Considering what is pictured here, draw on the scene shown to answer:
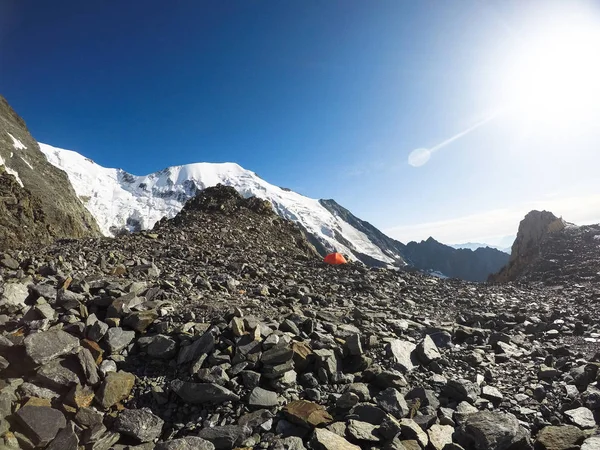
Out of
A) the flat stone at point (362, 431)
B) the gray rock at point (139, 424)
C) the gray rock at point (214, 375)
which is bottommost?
the gray rock at point (139, 424)

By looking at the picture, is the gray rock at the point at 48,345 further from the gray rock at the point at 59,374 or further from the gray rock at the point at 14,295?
the gray rock at the point at 14,295

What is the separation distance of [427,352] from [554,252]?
2826 cm

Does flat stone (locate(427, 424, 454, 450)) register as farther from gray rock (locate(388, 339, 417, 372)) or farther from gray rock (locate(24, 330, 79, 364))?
gray rock (locate(24, 330, 79, 364))

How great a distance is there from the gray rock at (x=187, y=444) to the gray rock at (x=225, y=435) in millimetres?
113

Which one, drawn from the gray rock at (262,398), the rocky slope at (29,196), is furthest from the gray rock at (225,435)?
the rocky slope at (29,196)

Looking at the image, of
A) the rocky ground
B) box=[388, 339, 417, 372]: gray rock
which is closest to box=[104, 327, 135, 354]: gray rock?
the rocky ground

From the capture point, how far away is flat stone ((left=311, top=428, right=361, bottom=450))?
532cm

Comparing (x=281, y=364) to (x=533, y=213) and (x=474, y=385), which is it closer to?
(x=474, y=385)

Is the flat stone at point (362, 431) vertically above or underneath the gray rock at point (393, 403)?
underneath

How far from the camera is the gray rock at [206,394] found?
6.30 meters

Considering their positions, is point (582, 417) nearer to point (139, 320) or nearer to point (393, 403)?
point (393, 403)

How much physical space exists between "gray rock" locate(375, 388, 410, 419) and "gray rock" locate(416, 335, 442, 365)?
2.16 m

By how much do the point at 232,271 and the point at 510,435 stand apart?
12554 mm

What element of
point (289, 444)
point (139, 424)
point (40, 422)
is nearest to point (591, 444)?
point (289, 444)
